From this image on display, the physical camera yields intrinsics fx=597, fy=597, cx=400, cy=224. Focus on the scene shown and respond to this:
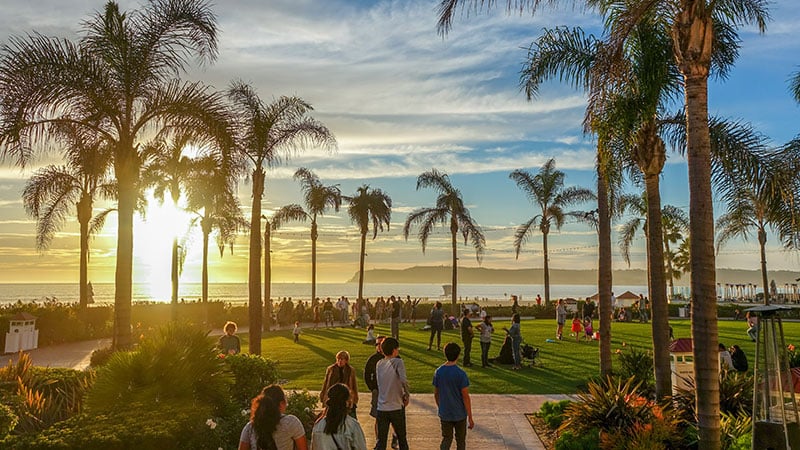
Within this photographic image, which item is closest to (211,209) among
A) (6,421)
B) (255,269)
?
(255,269)

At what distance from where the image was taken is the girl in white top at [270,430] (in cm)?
491

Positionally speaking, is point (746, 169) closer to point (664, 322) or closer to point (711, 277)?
point (664, 322)

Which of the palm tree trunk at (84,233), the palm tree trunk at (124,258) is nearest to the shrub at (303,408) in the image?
the palm tree trunk at (124,258)

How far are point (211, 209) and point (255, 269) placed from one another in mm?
15569

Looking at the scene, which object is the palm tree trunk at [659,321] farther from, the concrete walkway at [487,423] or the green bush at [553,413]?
the concrete walkway at [487,423]

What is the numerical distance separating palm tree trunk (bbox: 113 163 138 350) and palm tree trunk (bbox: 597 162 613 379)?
9.57 m

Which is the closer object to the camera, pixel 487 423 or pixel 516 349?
pixel 487 423

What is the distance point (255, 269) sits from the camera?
56.9 ft

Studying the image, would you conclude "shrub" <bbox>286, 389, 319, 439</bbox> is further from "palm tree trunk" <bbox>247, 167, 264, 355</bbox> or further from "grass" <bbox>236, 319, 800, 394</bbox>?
"palm tree trunk" <bbox>247, 167, 264, 355</bbox>

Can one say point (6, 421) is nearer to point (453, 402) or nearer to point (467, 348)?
point (453, 402)

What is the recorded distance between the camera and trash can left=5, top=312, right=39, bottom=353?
22.4 metres

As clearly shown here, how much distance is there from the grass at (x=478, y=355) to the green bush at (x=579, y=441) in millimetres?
4766

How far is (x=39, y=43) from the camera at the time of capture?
1130 cm

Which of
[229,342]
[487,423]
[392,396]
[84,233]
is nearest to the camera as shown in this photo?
[392,396]
